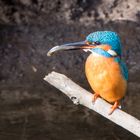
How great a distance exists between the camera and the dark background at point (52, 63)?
7238 mm

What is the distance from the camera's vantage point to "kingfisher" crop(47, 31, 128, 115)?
4.44 metres

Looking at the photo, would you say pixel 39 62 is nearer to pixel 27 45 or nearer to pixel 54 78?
pixel 27 45

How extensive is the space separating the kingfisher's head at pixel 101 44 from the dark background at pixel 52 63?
2688 mm

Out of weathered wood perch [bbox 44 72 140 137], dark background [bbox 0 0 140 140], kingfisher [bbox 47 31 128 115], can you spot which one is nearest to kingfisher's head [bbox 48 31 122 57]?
kingfisher [bbox 47 31 128 115]

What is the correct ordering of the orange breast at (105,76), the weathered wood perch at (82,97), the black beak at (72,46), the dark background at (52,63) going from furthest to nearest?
the dark background at (52,63), the orange breast at (105,76), the black beak at (72,46), the weathered wood perch at (82,97)

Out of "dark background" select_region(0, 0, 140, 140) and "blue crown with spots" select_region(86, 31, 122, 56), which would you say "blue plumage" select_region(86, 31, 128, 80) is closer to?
"blue crown with spots" select_region(86, 31, 122, 56)

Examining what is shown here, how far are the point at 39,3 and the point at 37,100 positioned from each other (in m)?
2.12

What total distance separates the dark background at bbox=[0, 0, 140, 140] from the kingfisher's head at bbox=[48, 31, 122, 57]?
2.69 m

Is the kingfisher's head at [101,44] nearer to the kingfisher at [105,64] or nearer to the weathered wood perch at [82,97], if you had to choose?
the kingfisher at [105,64]

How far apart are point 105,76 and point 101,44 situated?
248 millimetres

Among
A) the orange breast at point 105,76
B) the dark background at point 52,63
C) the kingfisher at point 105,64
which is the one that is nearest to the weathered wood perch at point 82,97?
the kingfisher at point 105,64

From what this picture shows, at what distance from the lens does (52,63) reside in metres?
8.64

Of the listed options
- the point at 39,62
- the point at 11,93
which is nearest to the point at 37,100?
the point at 11,93

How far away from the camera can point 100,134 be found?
7117 millimetres
